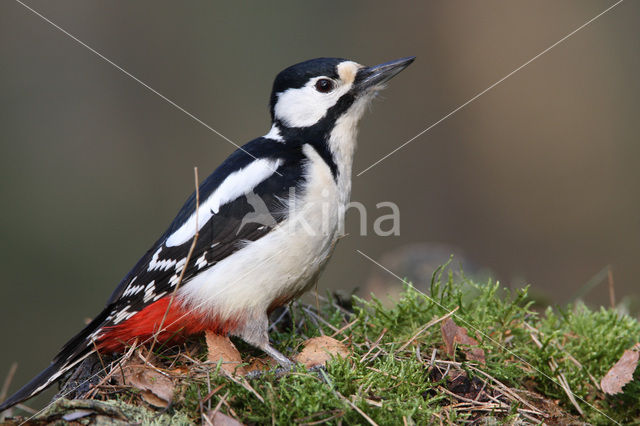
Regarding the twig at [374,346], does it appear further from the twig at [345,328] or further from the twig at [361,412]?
the twig at [361,412]

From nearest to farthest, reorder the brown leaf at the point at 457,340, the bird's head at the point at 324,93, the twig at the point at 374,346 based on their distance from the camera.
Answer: the twig at the point at 374,346
the brown leaf at the point at 457,340
the bird's head at the point at 324,93

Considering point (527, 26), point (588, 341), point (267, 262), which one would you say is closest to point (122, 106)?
point (527, 26)

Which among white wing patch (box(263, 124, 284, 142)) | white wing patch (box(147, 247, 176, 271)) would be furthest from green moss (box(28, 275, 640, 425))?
white wing patch (box(263, 124, 284, 142))

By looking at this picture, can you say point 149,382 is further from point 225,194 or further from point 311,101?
point 311,101

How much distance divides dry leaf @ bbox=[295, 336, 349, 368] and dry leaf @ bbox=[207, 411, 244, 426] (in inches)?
21.9

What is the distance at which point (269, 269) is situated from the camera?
2.74 meters

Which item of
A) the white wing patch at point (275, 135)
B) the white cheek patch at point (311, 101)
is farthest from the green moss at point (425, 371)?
the white cheek patch at point (311, 101)

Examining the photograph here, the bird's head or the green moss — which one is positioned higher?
the bird's head

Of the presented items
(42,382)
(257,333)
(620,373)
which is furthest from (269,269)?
(620,373)

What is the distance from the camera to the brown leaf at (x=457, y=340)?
2.49 m

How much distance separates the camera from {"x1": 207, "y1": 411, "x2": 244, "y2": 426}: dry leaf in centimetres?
195

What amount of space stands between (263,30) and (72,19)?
256 centimetres

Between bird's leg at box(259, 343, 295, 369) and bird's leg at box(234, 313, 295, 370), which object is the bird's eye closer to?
bird's leg at box(234, 313, 295, 370)

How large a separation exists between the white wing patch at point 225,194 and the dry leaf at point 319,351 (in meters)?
0.79
